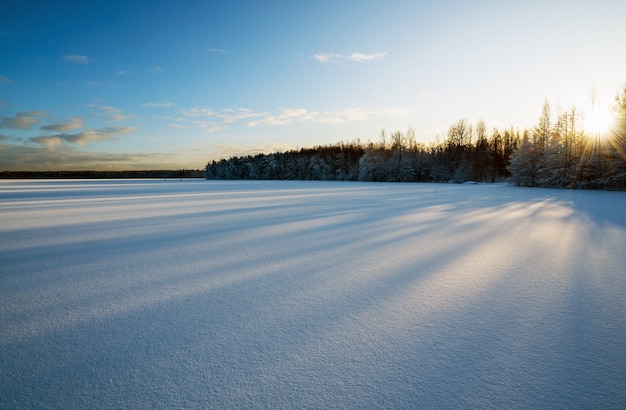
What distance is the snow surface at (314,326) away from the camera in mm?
1539

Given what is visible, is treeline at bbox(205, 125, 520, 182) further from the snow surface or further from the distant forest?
the snow surface

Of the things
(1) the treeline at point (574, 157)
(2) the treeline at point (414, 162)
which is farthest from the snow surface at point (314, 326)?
(2) the treeline at point (414, 162)

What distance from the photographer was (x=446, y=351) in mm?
1891

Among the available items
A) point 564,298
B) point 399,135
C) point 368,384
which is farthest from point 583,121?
point 368,384

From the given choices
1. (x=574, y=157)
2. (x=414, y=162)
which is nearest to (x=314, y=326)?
(x=574, y=157)

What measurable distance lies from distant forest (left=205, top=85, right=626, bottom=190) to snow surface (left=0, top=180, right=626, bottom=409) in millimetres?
25594

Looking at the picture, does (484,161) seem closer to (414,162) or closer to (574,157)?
(414,162)

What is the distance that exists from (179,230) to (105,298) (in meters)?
3.73

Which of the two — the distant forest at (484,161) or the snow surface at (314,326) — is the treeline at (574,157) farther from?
the snow surface at (314,326)

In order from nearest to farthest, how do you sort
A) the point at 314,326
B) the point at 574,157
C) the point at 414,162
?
the point at 314,326 < the point at 574,157 < the point at 414,162

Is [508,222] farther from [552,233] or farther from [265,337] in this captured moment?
[265,337]

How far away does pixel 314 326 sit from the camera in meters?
2.21

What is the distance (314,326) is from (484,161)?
54463 mm

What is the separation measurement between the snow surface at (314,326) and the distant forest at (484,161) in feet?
84.0
